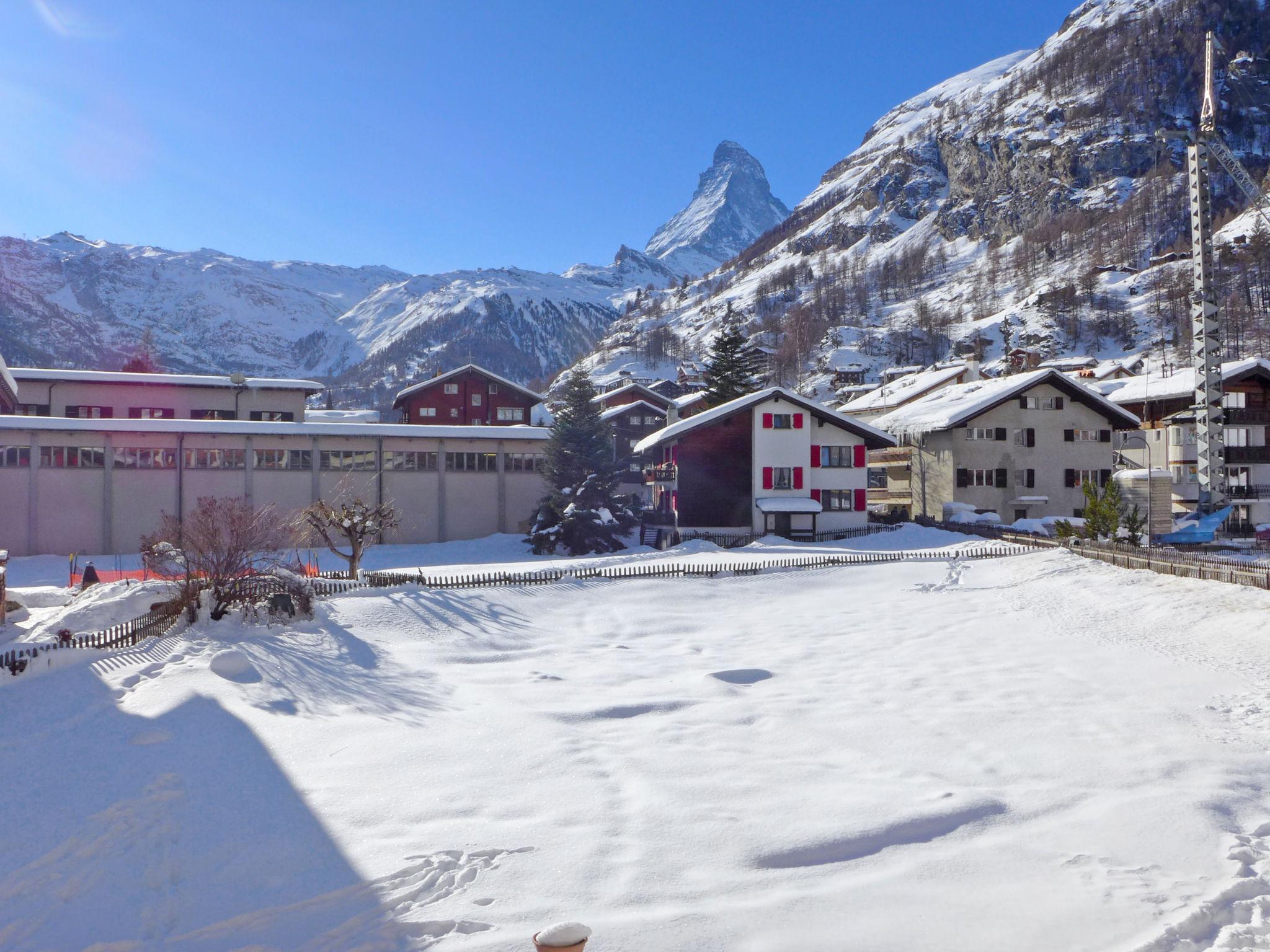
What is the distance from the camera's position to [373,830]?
906cm

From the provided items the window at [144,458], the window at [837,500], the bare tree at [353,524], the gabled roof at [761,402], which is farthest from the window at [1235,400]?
the window at [144,458]

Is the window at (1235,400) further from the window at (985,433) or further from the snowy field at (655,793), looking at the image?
the snowy field at (655,793)

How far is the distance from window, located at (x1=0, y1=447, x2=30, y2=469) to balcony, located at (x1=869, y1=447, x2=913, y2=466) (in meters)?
52.5

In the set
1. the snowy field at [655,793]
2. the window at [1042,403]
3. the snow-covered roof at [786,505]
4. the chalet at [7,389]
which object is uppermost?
the window at [1042,403]

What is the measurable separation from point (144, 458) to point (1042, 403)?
54537 mm

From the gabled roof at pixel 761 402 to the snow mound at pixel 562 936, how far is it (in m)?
40.9

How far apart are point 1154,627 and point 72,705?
76.0ft

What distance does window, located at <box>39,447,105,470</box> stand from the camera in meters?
41.9

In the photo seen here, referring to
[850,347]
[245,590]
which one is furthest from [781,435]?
[850,347]

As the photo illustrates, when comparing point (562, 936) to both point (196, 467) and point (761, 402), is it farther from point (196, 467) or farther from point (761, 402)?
point (196, 467)

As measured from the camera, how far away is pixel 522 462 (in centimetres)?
5147

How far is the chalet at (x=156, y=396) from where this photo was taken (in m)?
53.7

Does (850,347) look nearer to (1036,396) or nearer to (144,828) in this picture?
(1036,396)

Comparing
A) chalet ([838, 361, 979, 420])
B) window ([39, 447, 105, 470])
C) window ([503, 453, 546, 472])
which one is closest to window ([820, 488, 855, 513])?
window ([503, 453, 546, 472])
